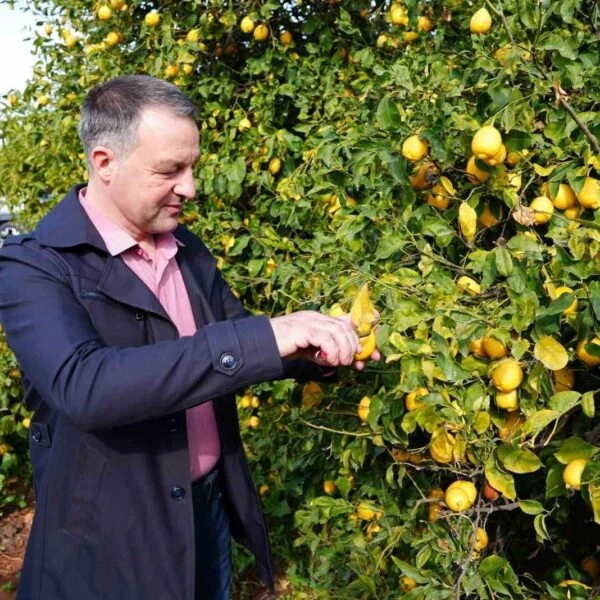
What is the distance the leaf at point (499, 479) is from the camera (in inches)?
54.0

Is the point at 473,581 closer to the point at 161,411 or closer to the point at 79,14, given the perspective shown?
the point at 161,411

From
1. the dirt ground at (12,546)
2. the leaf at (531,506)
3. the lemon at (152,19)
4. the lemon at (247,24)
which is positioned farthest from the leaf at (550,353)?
the dirt ground at (12,546)

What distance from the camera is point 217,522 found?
2023mm

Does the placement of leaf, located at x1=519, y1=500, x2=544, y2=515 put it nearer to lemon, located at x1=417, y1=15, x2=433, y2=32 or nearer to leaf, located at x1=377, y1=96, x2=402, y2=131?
leaf, located at x1=377, y1=96, x2=402, y2=131

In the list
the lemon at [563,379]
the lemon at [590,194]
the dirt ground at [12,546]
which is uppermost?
the lemon at [590,194]

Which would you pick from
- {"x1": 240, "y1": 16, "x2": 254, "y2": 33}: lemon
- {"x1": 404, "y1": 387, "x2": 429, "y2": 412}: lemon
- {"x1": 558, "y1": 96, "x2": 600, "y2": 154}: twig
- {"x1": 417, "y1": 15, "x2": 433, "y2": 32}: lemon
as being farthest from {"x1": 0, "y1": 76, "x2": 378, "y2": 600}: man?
{"x1": 240, "y1": 16, "x2": 254, "y2": 33}: lemon

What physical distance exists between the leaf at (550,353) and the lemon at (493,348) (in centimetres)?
8

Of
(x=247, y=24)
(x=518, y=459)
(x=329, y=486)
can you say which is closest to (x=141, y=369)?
(x=518, y=459)

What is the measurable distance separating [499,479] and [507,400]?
0.13 metres

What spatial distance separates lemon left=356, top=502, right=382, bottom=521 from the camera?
5.84 ft

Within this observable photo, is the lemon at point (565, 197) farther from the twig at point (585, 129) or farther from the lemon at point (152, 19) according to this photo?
the lemon at point (152, 19)

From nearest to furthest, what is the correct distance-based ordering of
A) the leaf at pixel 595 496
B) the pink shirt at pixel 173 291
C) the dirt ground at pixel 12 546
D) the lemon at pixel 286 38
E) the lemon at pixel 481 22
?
1. the leaf at pixel 595 496
2. the pink shirt at pixel 173 291
3. the lemon at pixel 481 22
4. the lemon at pixel 286 38
5. the dirt ground at pixel 12 546

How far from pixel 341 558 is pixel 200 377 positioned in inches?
40.4

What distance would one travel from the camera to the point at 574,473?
1293 mm
